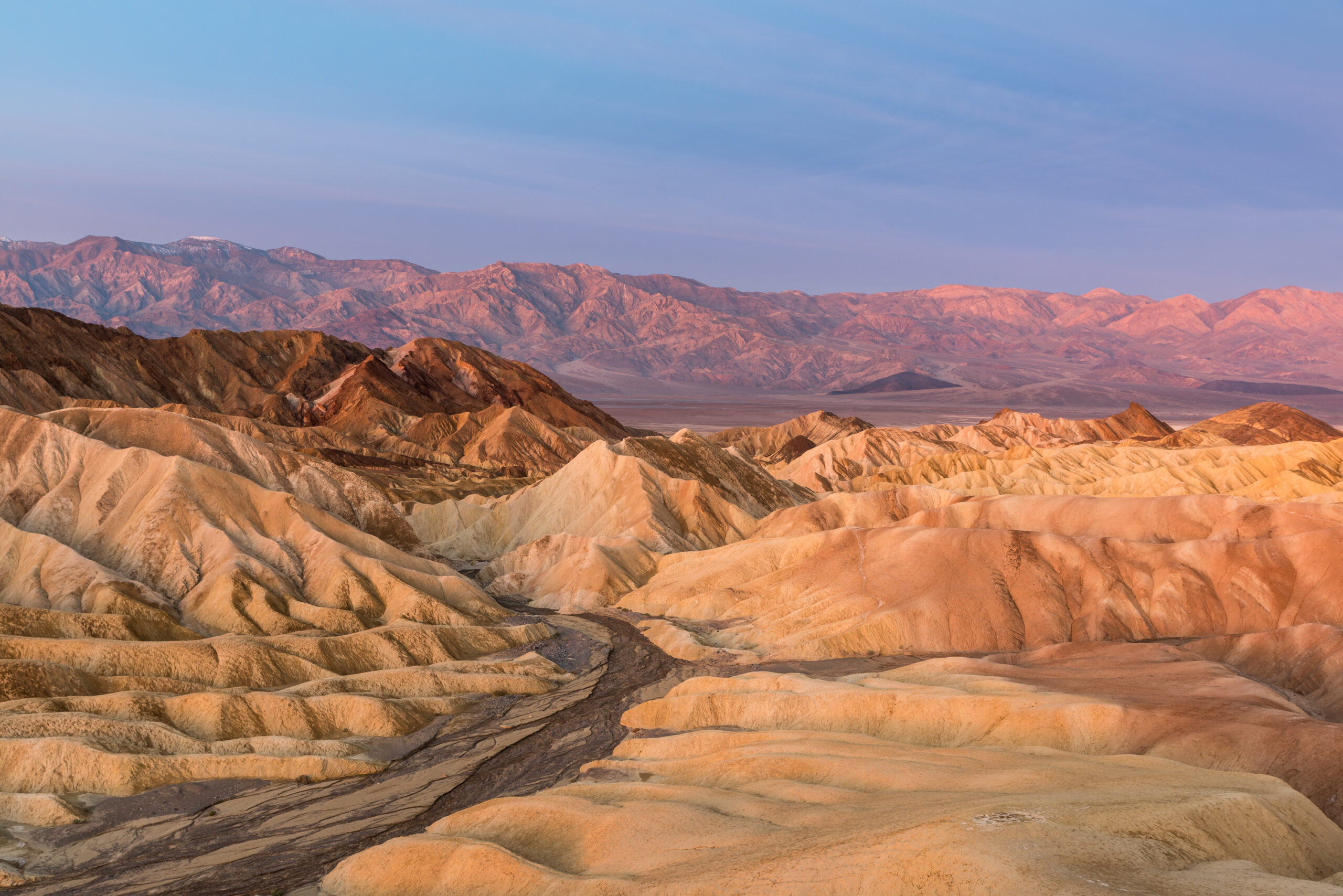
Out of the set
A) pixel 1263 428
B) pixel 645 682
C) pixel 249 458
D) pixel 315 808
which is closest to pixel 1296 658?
pixel 645 682

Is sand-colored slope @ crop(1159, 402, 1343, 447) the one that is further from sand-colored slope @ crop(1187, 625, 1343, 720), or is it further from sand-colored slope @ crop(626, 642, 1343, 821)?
sand-colored slope @ crop(626, 642, 1343, 821)

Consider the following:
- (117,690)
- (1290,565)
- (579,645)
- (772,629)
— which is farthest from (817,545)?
(117,690)

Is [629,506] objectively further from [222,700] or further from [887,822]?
[887,822]

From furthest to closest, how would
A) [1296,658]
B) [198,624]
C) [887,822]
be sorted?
[198,624], [1296,658], [887,822]

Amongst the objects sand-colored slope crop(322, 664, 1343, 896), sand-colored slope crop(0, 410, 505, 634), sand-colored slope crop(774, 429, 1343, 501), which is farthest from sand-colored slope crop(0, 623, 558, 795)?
sand-colored slope crop(774, 429, 1343, 501)

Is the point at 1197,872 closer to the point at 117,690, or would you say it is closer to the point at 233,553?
the point at 117,690

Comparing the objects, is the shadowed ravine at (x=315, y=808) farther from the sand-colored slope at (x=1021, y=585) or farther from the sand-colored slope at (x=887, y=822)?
the sand-colored slope at (x=1021, y=585)

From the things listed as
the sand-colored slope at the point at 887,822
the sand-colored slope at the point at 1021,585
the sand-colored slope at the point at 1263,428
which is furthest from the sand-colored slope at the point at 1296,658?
the sand-colored slope at the point at 1263,428
